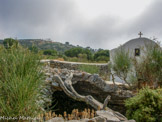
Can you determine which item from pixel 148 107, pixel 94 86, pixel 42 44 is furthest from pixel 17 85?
pixel 42 44

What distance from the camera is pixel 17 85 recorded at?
4.90ft

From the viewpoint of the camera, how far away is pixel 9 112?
151 centimetres

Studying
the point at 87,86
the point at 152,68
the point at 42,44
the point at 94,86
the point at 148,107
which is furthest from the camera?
the point at 42,44

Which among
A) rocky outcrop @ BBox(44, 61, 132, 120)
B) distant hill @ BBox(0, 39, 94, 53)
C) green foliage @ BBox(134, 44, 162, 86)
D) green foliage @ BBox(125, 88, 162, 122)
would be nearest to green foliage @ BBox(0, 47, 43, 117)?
distant hill @ BBox(0, 39, 94, 53)

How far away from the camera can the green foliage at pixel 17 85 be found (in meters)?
1.50

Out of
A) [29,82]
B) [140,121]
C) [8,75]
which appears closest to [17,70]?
[8,75]

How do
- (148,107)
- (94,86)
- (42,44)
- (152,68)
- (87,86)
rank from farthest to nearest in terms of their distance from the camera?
(42,44)
(152,68)
(87,86)
(94,86)
(148,107)

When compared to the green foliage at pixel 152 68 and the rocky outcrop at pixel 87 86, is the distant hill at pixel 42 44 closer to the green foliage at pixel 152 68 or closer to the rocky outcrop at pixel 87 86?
the rocky outcrop at pixel 87 86

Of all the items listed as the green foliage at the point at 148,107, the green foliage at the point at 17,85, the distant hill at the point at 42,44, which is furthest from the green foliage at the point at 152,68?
the green foliage at the point at 17,85

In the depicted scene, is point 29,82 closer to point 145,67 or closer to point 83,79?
point 83,79

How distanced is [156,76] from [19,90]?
15.6 ft

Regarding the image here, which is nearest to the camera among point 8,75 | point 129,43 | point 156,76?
point 8,75

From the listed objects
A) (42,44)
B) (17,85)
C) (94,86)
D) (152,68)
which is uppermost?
(42,44)

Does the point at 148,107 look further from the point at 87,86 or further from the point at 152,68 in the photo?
the point at 152,68
